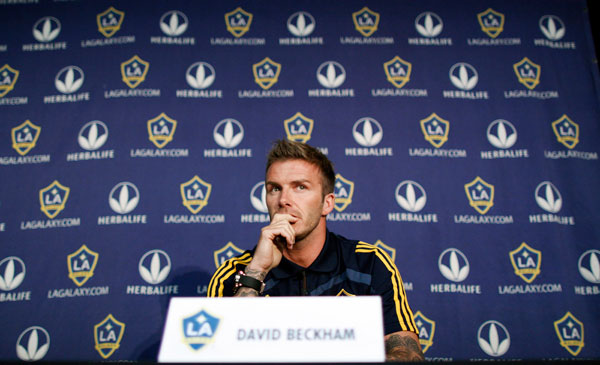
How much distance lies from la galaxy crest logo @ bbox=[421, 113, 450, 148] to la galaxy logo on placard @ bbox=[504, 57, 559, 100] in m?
0.44

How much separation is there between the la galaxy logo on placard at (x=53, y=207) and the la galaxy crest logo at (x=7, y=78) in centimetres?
76

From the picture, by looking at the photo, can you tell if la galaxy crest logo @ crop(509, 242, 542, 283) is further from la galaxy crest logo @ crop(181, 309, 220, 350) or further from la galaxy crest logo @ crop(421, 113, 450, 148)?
la galaxy crest logo @ crop(181, 309, 220, 350)

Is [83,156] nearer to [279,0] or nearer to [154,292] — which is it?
[154,292]

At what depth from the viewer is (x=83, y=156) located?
2.30 metres

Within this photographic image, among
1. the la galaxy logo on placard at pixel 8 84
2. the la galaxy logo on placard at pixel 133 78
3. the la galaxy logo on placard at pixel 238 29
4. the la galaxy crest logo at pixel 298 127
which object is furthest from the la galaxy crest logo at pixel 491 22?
the la galaxy logo on placard at pixel 8 84

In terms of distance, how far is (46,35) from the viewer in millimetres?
2574

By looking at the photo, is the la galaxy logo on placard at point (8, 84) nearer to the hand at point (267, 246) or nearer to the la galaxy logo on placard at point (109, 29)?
the la galaxy logo on placard at point (109, 29)

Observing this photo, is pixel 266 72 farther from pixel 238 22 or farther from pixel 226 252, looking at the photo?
pixel 226 252

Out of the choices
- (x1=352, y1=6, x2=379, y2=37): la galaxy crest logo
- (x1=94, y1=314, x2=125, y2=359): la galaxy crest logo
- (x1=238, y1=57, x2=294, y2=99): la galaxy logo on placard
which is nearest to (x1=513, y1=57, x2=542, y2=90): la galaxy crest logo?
(x1=352, y1=6, x2=379, y2=37): la galaxy crest logo

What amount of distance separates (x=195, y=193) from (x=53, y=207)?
807 millimetres

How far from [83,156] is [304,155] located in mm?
1494

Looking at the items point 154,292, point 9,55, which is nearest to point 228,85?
point 154,292

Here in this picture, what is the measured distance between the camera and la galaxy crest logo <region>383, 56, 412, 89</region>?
244 centimetres

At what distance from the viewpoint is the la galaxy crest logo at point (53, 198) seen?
2215 mm
